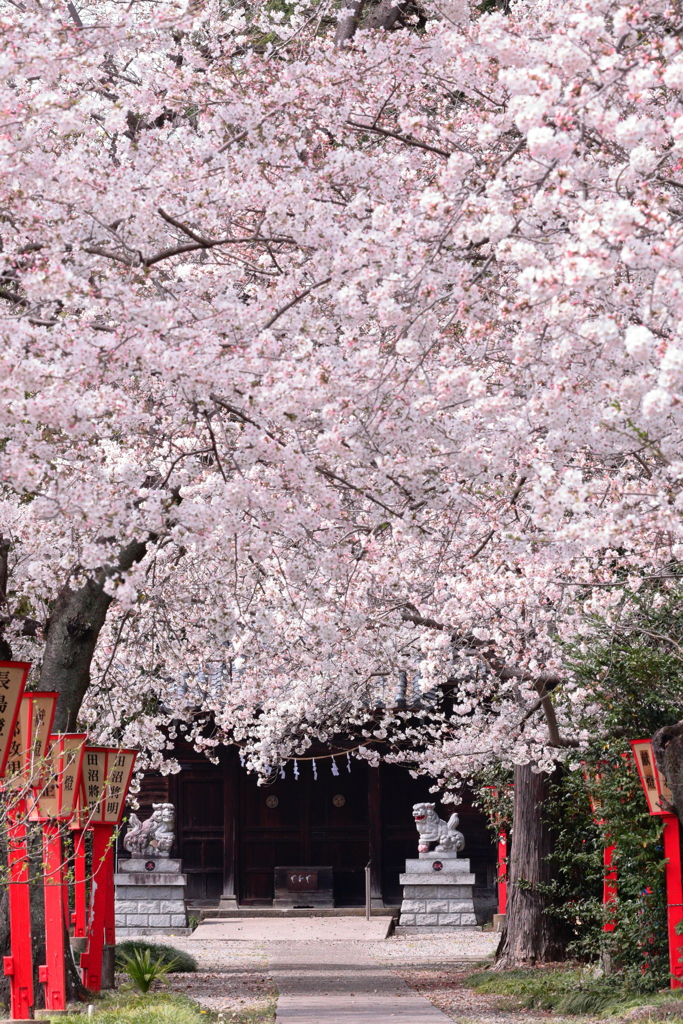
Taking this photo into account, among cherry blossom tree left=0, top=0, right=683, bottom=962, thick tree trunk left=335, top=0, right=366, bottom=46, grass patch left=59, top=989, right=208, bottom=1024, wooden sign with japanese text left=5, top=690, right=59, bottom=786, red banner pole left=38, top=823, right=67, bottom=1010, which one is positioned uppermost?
thick tree trunk left=335, top=0, right=366, bottom=46

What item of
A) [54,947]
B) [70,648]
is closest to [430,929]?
[70,648]

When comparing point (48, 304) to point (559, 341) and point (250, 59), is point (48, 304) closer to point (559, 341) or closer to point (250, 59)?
point (250, 59)

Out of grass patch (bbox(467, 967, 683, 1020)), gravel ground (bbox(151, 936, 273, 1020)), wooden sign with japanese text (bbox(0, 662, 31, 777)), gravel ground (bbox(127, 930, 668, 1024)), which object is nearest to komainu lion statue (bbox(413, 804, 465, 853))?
gravel ground (bbox(127, 930, 668, 1024))

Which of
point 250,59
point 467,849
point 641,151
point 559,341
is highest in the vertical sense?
point 250,59

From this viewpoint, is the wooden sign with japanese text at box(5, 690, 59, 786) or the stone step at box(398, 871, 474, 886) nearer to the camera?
the wooden sign with japanese text at box(5, 690, 59, 786)

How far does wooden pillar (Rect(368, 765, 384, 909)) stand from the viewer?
69.1 ft

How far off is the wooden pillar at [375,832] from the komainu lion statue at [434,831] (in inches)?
70.6

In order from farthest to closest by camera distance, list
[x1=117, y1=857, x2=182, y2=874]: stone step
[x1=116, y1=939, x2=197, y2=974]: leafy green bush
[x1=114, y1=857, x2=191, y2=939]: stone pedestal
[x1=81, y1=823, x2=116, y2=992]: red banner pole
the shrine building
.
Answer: the shrine building < [x1=117, y1=857, x2=182, y2=874]: stone step < [x1=114, y1=857, x2=191, y2=939]: stone pedestal < [x1=116, y1=939, x2=197, y2=974]: leafy green bush < [x1=81, y1=823, x2=116, y2=992]: red banner pole

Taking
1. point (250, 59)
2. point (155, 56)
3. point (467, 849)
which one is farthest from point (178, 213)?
point (467, 849)

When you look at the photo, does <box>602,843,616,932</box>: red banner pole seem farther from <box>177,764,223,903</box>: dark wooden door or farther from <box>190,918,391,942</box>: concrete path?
<box>177,764,223,903</box>: dark wooden door

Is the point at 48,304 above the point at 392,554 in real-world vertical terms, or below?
above

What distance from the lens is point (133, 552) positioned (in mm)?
10617

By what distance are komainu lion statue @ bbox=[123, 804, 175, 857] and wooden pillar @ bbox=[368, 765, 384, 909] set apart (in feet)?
11.6

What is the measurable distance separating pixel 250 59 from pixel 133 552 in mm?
4516
